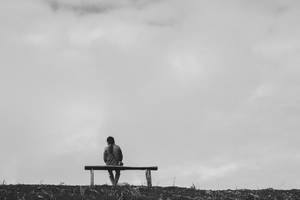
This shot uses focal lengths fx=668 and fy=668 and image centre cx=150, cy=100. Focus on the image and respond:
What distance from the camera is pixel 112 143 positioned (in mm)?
23641

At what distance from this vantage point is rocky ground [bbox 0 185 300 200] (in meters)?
18.6

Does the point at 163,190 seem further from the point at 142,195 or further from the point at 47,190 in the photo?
the point at 47,190

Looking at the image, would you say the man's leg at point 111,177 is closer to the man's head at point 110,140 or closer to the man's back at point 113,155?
the man's back at point 113,155

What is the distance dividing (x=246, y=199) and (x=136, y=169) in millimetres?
4446

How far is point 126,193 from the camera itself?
19.4 metres

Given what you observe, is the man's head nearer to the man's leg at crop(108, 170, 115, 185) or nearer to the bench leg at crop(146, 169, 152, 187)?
the man's leg at crop(108, 170, 115, 185)

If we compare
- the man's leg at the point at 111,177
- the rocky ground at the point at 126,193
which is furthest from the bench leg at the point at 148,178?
the rocky ground at the point at 126,193

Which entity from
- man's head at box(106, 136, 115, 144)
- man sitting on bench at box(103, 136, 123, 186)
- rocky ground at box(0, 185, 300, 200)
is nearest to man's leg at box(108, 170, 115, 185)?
man sitting on bench at box(103, 136, 123, 186)

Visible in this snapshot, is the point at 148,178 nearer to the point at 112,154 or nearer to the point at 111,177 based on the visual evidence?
the point at 111,177

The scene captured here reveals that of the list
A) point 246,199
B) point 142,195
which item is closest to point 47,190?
point 142,195

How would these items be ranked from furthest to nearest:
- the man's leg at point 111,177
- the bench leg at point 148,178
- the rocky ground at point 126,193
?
the man's leg at point 111,177
the bench leg at point 148,178
the rocky ground at point 126,193

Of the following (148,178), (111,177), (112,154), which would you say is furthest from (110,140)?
(148,178)

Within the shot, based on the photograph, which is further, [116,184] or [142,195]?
[116,184]

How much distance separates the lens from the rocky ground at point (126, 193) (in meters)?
18.6
